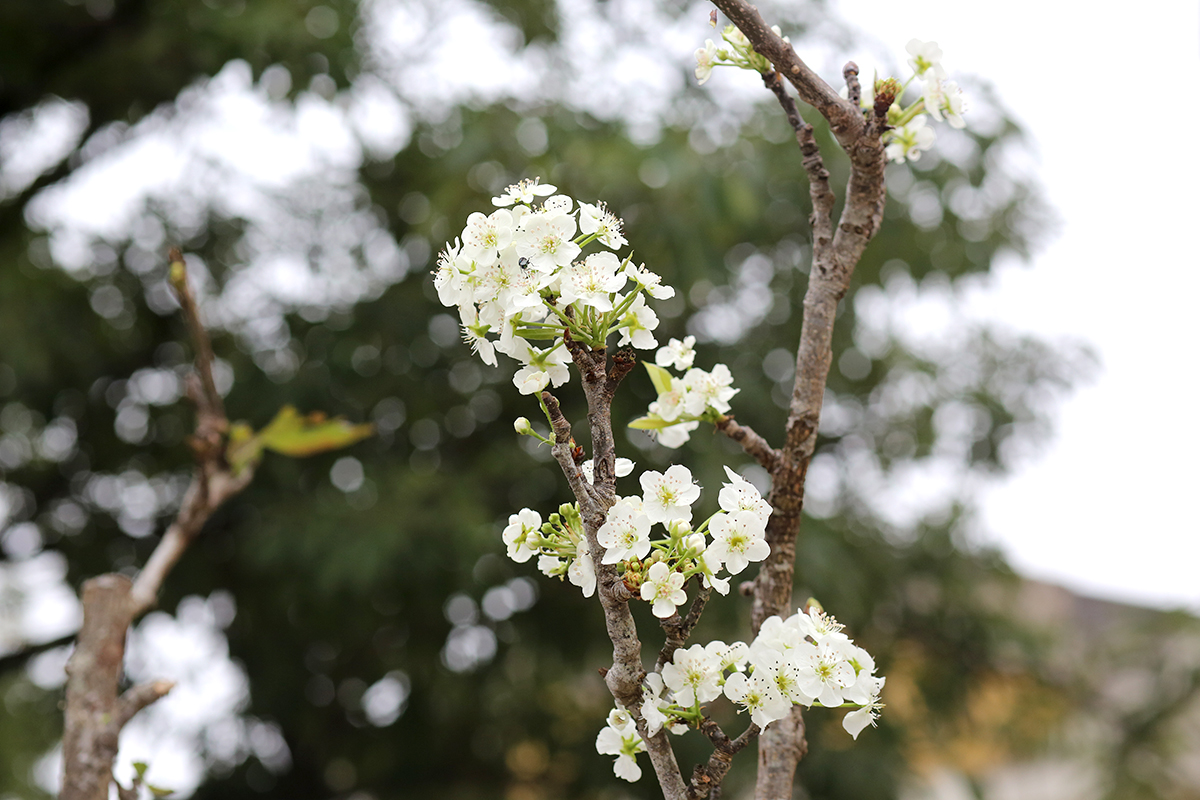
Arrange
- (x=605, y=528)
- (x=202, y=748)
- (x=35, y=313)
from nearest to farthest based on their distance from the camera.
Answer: (x=605, y=528) → (x=35, y=313) → (x=202, y=748)

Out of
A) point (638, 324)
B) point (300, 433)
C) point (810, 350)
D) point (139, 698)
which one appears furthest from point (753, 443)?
point (300, 433)

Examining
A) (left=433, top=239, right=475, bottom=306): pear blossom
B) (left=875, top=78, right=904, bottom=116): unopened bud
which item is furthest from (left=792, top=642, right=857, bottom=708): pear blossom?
(left=875, top=78, right=904, bottom=116): unopened bud

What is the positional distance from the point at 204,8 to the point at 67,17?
0.60 m

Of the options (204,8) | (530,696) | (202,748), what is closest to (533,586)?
(530,696)

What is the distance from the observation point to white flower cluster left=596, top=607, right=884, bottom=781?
0.59 m

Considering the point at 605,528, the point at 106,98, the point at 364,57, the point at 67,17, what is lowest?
the point at 106,98

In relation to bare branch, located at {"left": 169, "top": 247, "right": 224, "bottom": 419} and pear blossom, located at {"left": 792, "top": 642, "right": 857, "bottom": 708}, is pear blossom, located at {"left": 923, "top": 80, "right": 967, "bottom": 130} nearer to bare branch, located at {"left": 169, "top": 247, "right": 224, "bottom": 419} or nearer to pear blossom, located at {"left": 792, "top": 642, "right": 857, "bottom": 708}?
pear blossom, located at {"left": 792, "top": 642, "right": 857, "bottom": 708}

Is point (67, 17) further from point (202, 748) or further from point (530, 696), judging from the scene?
point (530, 696)

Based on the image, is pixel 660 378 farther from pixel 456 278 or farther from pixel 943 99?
pixel 943 99

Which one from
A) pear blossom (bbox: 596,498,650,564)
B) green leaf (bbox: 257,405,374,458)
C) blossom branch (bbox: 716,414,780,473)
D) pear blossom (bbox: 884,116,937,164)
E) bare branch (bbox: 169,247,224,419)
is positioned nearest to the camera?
pear blossom (bbox: 596,498,650,564)

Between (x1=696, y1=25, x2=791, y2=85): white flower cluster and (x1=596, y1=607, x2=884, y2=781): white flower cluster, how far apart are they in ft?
1.48

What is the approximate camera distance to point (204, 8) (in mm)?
2746

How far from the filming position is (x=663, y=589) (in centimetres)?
59

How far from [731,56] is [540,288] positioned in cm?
32
